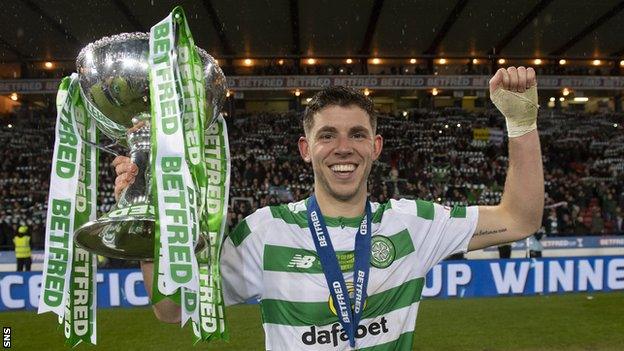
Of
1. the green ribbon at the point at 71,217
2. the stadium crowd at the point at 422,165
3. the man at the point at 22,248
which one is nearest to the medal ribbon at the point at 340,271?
the green ribbon at the point at 71,217

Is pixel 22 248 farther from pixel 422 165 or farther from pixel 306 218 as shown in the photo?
pixel 422 165

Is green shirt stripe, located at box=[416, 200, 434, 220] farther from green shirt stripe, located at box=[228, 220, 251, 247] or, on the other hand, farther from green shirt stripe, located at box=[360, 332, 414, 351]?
green shirt stripe, located at box=[228, 220, 251, 247]

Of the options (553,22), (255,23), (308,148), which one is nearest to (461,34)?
(553,22)

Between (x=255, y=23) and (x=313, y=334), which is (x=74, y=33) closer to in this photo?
(x=255, y=23)

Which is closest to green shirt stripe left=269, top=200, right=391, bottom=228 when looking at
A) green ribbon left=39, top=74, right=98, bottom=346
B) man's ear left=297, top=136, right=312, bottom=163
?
man's ear left=297, top=136, right=312, bottom=163

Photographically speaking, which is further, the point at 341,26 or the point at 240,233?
the point at 341,26

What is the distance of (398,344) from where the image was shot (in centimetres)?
240

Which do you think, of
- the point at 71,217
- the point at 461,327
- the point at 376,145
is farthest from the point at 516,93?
the point at 461,327

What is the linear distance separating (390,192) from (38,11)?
15.2 m

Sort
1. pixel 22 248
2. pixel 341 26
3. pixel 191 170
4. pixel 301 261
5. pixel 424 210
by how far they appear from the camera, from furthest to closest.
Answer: pixel 341 26 < pixel 22 248 < pixel 424 210 < pixel 301 261 < pixel 191 170

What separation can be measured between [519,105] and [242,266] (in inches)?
49.8

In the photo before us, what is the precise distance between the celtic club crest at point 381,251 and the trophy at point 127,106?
86cm

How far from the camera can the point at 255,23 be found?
26031mm

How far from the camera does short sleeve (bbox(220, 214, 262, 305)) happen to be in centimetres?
247
